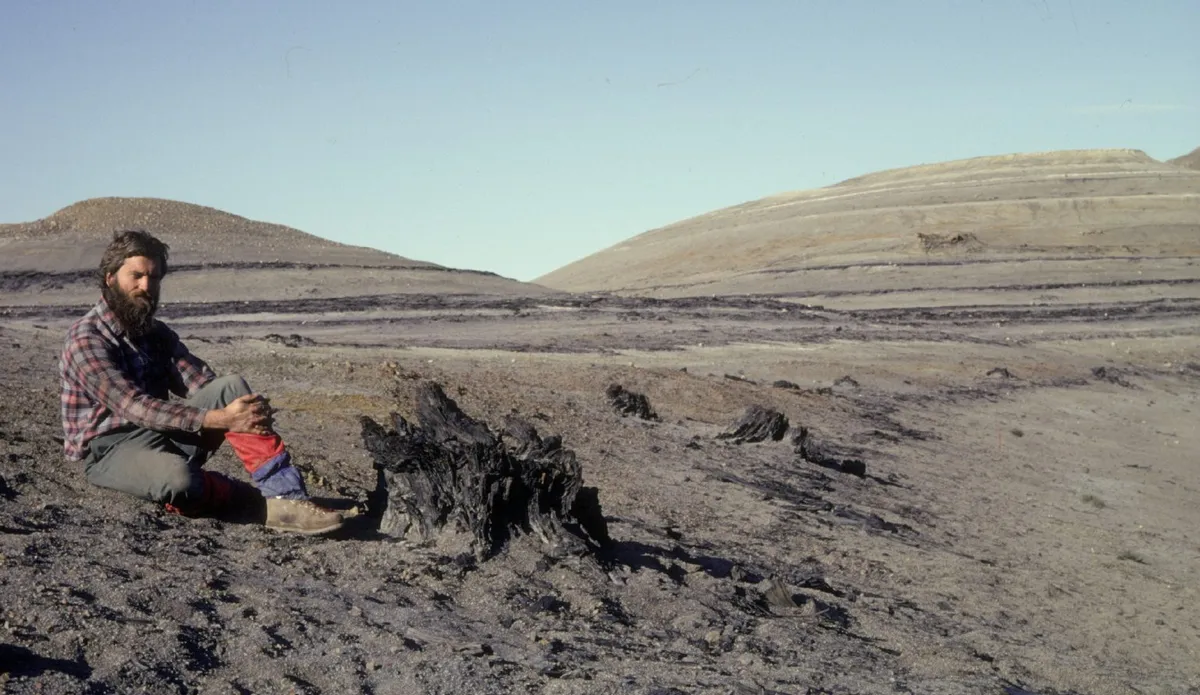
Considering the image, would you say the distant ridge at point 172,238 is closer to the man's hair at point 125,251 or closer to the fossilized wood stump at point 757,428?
the fossilized wood stump at point 757,428

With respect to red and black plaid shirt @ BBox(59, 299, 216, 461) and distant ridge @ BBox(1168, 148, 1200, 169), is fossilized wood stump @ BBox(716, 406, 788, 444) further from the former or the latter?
distant ridge @ BBox(1168, 148, 1200, 169)

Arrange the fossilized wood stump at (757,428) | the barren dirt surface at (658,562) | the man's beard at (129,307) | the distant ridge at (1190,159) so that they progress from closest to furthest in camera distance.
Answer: the barren dirt surface at (658,562)
the man's beard at (129,307)
the fossilized wood stump at (757,428)
the distant ridge at (1190,159)

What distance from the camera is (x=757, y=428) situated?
35.4 ft

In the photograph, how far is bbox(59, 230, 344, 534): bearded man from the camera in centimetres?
545

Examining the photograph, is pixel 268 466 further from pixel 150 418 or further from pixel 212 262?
pixel 212 262

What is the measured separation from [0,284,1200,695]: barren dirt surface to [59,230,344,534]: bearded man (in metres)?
0.13

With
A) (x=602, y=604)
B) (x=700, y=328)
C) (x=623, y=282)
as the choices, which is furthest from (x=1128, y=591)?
(x=623, y=282)

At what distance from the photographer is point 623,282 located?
50.2 meters

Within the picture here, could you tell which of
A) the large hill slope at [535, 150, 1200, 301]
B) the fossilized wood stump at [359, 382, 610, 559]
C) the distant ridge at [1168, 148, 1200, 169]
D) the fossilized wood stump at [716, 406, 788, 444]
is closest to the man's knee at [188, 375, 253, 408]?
the fossilized wood stump at [359, 382, 610, 559]

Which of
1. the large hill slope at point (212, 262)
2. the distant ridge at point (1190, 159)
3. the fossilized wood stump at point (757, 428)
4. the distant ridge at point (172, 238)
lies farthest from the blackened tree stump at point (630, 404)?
the distant ridge at point (1190, 159)

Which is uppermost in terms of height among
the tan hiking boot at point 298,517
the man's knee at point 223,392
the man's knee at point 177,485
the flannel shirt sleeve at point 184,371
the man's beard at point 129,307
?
the man's beard at point 129,307

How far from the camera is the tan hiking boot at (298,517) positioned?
562cm

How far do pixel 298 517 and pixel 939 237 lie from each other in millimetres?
43073

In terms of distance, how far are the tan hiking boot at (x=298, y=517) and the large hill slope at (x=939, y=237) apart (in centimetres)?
3317
